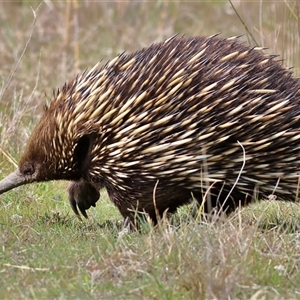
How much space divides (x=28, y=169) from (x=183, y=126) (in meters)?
0.99

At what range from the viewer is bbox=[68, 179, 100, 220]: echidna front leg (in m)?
5.09

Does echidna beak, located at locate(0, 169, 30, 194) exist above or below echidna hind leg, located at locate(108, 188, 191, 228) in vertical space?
above

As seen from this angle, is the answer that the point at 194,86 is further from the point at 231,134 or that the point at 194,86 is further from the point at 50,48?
the point at 50,48

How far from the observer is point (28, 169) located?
4922 millimetres

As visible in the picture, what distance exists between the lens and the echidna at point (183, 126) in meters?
4.48

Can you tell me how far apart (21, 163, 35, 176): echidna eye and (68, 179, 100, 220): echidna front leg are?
30 cm

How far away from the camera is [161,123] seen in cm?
450

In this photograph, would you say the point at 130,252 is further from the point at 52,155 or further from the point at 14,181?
the point at 14,181

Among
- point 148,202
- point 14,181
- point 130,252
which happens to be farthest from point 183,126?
point 14,181

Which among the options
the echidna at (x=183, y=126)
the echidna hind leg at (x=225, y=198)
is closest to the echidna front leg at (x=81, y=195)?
the echidna at (x=183, y=126)

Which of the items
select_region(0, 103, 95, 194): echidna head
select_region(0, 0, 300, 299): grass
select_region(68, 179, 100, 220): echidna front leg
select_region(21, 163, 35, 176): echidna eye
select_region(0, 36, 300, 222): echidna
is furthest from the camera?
select_region(68, 179, 100, 220): echidna front leg

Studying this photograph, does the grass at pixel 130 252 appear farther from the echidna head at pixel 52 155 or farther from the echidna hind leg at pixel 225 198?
the echidna head at pixel 52 155

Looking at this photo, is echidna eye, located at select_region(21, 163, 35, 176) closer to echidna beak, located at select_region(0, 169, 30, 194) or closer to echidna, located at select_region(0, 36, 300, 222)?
echidna beak, located at select_region(0, 169, 30, 194)

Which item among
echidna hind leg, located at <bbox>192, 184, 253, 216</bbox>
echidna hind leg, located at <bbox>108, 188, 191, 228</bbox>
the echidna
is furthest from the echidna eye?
echidna hind leg, located at <bbox>192, 184, 253, 216</bbox>
